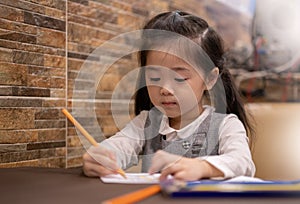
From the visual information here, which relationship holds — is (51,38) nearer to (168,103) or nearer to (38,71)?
(38,71)

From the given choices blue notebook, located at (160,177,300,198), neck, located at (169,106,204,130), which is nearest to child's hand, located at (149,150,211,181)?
blue notebook, located at (160,177,300,198)

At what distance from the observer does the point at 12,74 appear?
107 centimetres

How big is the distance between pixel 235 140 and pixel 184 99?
0.17 metres

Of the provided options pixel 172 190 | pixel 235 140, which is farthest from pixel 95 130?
pixel 172 190

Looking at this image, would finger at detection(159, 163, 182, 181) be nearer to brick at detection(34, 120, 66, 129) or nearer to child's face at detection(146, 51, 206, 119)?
child's face at detection(146, 51, 206, 119)

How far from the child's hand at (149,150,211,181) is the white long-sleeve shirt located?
4cm

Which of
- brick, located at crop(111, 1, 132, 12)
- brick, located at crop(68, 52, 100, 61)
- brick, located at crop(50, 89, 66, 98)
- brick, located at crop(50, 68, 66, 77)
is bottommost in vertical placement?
brick, located at crop(50, 89, 66, 98)

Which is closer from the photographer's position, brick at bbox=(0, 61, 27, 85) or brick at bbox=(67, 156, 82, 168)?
brick at bbox=(0, 61, 27, 85)

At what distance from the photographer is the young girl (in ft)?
3.33

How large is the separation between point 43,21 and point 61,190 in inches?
24.1

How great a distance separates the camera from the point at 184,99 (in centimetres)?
104

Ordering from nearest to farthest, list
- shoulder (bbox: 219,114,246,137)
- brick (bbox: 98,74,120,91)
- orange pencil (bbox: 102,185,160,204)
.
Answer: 1. orange pencil (bbox: 102,185,160,204)
2. shoulder (bbox: 219,114,246,137)
3. brick (bbox: 98,74,120,91)

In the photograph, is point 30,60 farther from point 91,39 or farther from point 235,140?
point 235,140

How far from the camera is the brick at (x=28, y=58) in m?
1.09
